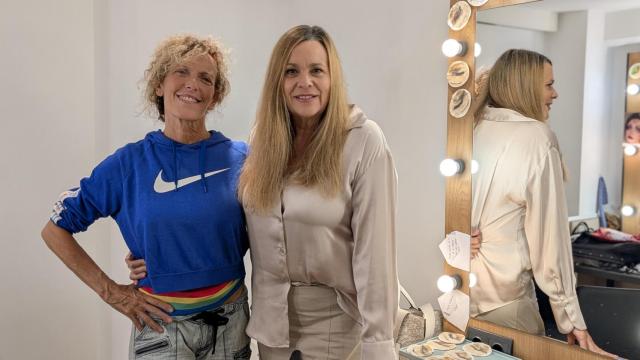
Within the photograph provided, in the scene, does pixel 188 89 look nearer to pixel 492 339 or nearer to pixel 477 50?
pixel 477 50

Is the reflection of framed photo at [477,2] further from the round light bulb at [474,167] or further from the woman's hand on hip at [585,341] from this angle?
the woman's hand on hip at [585,341]

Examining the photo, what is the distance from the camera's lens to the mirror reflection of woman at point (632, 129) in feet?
4.41

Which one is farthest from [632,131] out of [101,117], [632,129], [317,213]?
[101,117]

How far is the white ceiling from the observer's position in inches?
52.4

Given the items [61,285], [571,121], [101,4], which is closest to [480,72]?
[571,121]

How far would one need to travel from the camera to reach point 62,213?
1.47 metres

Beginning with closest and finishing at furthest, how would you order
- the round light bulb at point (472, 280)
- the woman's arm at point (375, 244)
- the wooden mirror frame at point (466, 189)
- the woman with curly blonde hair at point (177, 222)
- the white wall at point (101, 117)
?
the woman's arm at point (375, 244)
the woman with curly blonde hair at point (177, 222)
the wooden mirror frame at point (466, 189)
the round light bulb at point (472, 280)
the white wall at point (101, 117)

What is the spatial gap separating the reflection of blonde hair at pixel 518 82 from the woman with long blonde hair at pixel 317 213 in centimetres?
46

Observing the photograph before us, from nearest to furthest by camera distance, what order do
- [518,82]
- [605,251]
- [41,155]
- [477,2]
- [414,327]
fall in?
[605,251]
[518,82]
[477,2]
[414,327]
[41,155]

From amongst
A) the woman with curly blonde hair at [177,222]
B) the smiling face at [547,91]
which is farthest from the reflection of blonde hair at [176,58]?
the smiling face at [547,91]

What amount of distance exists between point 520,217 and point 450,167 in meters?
0.28

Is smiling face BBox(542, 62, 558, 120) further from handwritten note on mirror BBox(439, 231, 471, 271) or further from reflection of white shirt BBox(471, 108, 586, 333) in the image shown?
handwritten note on mirror BBox(439, 231, 471, 271)

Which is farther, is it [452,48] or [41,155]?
[41,155]

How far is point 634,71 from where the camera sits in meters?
1.33
